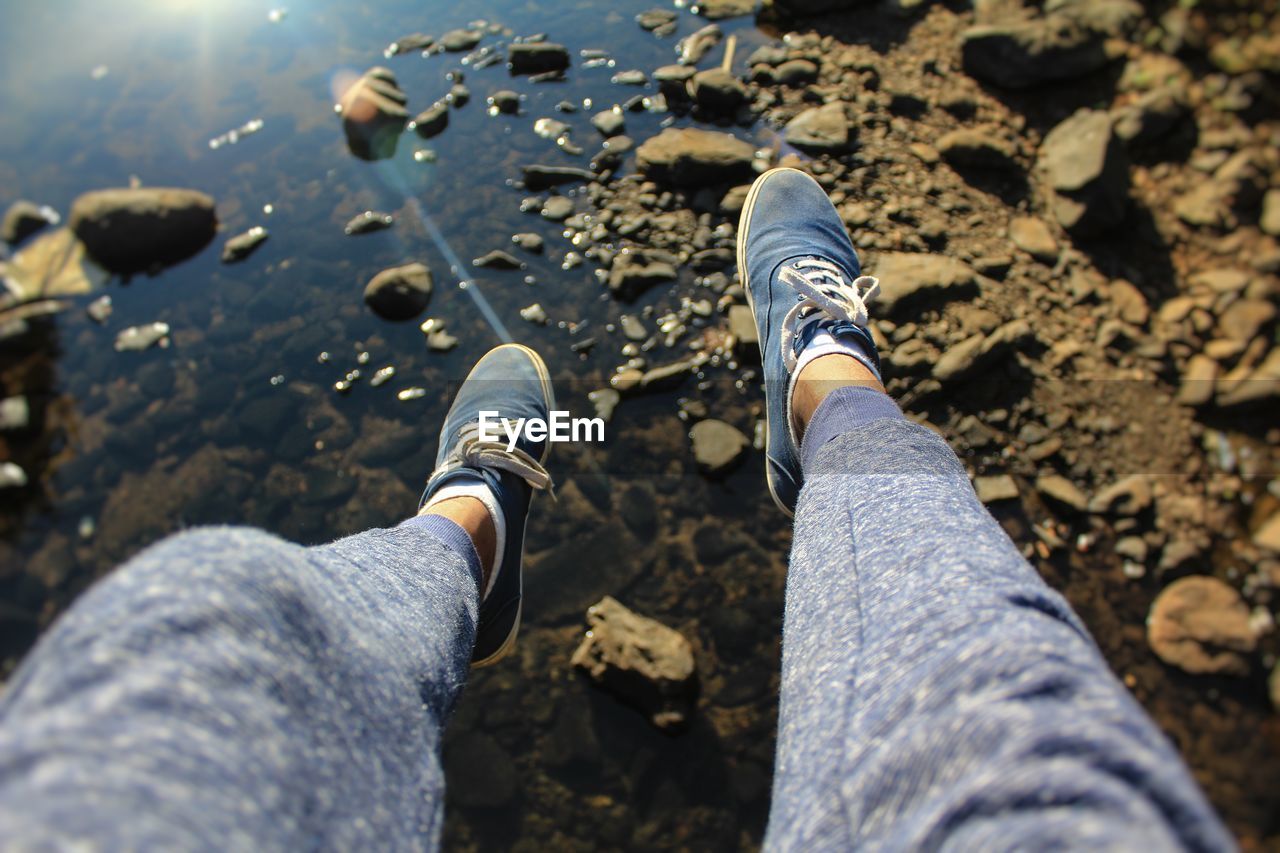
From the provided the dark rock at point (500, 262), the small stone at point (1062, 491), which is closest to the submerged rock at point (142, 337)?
the dark rock at point (500, 262)

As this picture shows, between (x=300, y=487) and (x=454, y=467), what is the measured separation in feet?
2.01

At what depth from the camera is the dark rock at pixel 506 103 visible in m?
3.00

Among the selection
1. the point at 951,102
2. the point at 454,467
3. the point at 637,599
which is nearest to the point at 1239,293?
the point at 951,102

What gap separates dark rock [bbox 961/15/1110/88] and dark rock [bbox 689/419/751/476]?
1981mm

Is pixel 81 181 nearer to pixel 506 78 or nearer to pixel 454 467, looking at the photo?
pixel 506 78

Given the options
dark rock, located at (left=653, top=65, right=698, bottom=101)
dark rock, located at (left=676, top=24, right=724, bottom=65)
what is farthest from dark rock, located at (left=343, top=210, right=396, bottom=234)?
dark rock, located at (left=676, top=24, right=724, bottom=65)

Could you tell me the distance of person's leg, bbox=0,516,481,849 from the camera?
22.2 inches

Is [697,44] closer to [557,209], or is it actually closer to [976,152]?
[557,209]

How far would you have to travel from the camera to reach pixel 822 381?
1.83m

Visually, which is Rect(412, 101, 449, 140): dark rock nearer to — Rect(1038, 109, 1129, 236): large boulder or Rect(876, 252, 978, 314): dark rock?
Rect(876, 252, 978, 314): dark rock

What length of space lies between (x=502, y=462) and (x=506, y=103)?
6.18ft

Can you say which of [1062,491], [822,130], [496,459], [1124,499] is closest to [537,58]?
[822,130]

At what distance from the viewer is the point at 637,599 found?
1906 mm

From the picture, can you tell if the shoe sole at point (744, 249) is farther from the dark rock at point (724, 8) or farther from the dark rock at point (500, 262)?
the dark rock at point (724, 8)
